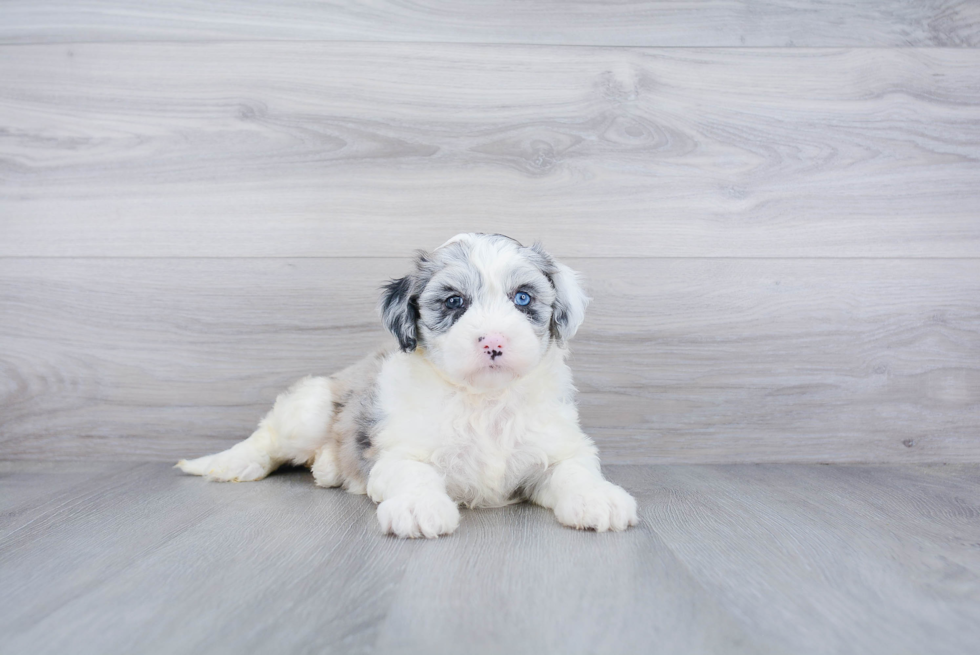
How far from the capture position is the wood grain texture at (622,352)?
227cm

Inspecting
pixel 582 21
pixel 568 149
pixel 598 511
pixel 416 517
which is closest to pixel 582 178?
pixel 568 149

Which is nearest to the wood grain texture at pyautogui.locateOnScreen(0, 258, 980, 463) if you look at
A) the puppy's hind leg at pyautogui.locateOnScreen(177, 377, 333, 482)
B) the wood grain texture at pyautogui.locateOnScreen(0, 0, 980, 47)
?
the puppy's hind leg at pyautogui.locateOnScreen(177, 377, 333, 482)

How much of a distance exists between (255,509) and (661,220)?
1.52 metres

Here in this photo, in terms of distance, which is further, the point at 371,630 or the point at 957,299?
the point at 957,299

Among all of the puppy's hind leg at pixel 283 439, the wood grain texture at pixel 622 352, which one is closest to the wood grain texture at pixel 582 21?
the wood grain texture at pixel 622 352

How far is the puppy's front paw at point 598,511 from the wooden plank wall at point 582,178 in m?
0.82

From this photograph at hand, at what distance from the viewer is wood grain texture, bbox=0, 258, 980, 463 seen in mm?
2273

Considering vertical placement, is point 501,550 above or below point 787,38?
below

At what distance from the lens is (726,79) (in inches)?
89.4

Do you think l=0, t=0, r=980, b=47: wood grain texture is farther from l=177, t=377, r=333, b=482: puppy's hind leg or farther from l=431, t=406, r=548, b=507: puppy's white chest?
l=431, t=406, r=548, b=507: puppy's white chest

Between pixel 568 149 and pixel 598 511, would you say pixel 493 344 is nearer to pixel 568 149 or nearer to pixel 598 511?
pixel 598 511

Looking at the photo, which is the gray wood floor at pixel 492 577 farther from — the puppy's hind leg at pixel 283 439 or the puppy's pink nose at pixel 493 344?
the puppy's pink nose at pixel 493 344

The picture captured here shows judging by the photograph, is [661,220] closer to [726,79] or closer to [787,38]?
[726,79]

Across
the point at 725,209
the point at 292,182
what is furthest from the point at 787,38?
the point at 292,182
